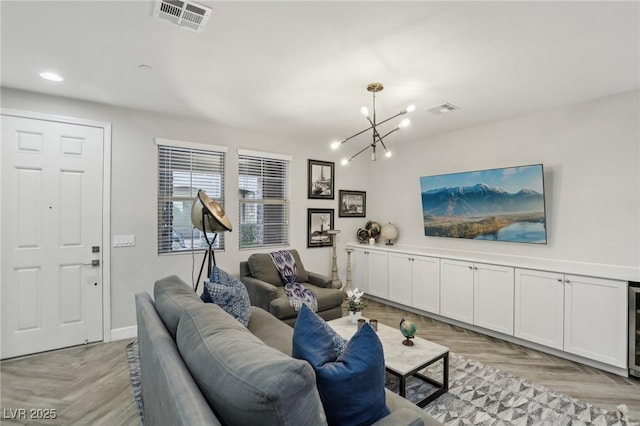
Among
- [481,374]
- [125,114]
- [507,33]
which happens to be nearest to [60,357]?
[125,114]

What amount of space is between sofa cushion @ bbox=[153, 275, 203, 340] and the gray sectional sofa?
3 cm

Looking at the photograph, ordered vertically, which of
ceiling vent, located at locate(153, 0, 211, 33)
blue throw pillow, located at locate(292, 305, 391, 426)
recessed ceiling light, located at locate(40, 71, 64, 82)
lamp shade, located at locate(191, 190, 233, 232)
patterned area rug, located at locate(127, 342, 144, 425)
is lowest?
patterned area rug, located at locate(127, 342, 144, 425)

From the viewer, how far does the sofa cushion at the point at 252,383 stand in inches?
32.9

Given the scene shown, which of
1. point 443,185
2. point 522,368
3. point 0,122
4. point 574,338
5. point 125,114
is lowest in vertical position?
point 522,368

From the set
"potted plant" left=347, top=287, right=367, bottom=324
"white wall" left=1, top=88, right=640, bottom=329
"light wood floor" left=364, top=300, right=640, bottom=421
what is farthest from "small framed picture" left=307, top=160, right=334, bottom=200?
"potted plant" left=347, top=287, right=367, bottom=324

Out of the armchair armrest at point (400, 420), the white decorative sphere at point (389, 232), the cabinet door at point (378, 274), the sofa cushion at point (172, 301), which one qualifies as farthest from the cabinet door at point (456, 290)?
the sofa cushion at point (172, 301)

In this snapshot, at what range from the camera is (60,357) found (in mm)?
2955

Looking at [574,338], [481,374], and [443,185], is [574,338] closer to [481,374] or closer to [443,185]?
[481,374]

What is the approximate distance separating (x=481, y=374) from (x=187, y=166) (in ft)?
12.5

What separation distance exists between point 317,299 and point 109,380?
2.04 meters

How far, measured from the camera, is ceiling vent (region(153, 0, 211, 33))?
1737 millimetres

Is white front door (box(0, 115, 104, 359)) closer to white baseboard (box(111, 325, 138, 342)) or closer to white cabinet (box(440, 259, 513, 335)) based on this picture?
white baseboard (box(111, 325, 138, 342))

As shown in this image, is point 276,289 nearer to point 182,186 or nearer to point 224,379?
point 182,186

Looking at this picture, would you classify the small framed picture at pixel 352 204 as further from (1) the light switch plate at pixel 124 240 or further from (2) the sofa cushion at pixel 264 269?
(1) the light switch plate at pixel 124 240
